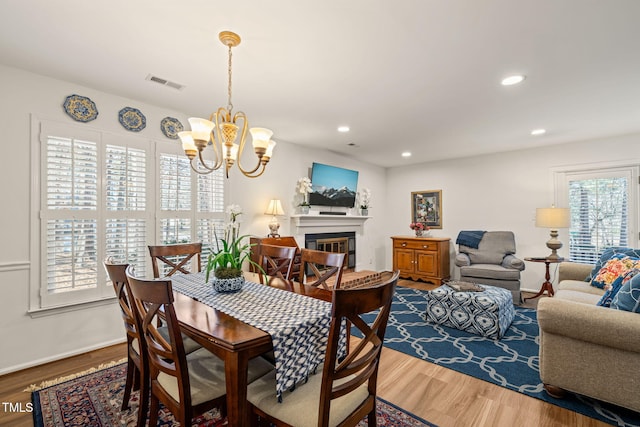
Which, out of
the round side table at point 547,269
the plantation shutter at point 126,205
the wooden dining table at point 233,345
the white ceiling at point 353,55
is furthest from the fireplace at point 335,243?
the wooden dining table at point 233,345

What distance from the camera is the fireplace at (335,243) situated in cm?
515

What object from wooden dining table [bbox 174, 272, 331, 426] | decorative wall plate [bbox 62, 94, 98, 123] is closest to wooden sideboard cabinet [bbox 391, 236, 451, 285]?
wooden dining table [bbox 174, 272, 331, 426]

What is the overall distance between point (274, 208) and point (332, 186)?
1526 millimetres

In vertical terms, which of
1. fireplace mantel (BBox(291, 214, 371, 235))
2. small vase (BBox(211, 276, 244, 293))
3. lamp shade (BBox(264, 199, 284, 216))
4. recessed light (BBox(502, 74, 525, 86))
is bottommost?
small vase (BBox(211, 276, 244, 293))

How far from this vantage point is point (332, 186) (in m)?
5.42

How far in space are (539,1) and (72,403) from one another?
12.6ft

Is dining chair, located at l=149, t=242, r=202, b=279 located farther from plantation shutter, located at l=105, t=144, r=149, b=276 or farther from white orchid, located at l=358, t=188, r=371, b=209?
white orchid, located at l=358, t=188, r=371, b=209

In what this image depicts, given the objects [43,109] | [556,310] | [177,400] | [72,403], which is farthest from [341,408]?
[43,109]

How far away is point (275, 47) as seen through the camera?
2.13 metres

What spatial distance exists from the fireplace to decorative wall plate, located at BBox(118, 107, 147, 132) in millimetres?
2855

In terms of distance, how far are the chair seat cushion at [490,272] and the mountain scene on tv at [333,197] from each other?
2324mm

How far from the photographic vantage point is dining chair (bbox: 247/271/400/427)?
110cm

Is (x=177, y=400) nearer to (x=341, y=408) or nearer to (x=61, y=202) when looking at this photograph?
(x=341, y=408)

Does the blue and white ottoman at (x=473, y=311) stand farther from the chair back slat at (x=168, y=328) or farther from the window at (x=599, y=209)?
the chair back slat at (x=168, y=328)
